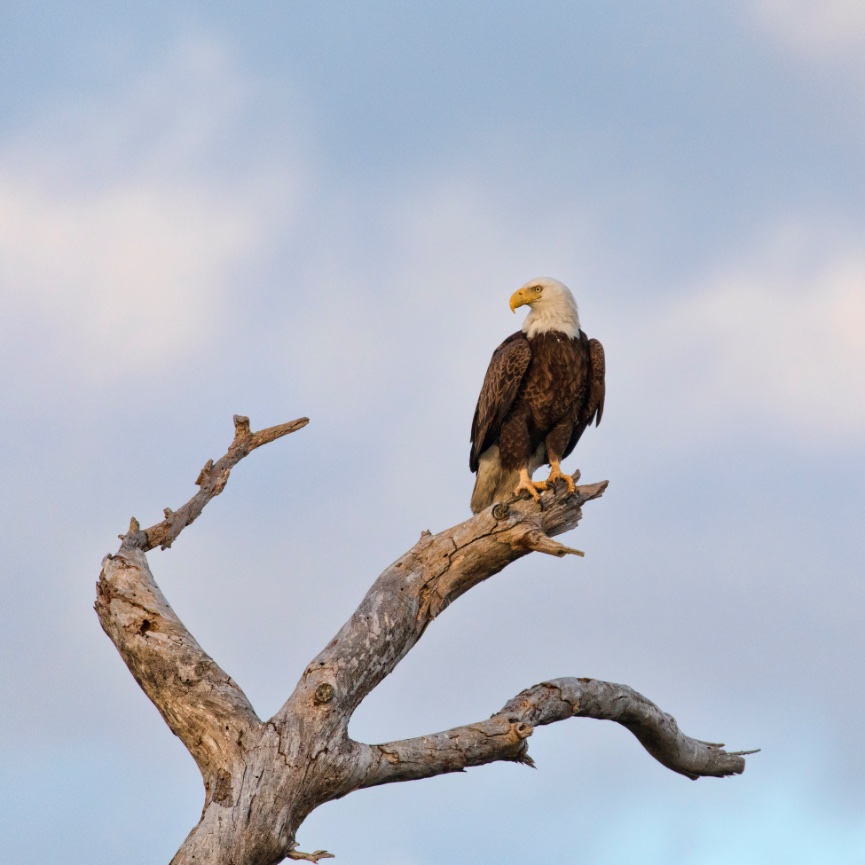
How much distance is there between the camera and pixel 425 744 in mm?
7754

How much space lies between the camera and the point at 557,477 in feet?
34.9

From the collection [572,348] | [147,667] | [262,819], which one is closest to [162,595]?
[147,667]

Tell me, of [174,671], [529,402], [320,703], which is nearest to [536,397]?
[529,402]

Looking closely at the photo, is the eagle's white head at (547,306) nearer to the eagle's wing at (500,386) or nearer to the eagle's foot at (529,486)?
the eagle's wing at (500,386)

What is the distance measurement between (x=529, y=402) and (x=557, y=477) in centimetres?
87

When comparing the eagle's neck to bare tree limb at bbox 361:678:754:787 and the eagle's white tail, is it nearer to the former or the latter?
the eagle's white tail

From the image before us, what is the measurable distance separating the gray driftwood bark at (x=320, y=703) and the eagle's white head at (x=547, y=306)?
2.45 metres

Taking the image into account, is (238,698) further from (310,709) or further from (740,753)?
(740,753)

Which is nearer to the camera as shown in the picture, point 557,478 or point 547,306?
point 557,478

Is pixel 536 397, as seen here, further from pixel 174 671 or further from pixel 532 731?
pixel 174 671

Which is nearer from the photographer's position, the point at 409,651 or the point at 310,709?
the point at 310,709

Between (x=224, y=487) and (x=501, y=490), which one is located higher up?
(x=501, y=490)

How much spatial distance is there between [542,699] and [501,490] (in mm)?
3262

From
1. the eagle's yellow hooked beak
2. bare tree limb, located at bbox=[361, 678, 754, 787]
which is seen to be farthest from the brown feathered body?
bare tree limb, located at bbox=[361, 678, 754, 787]
